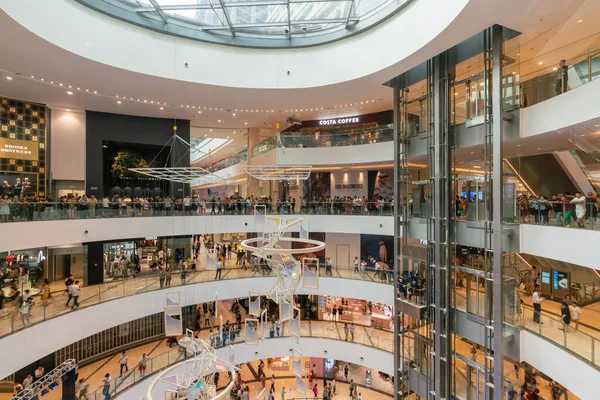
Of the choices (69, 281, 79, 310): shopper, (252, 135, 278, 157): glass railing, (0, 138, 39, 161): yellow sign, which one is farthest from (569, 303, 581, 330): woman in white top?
(0, 138, 39, 161): yellow sign

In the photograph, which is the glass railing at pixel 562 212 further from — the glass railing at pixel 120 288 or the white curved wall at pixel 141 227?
the glass railing at pixel 120 288

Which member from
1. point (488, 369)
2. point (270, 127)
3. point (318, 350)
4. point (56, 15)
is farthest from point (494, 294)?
point (270, 127)

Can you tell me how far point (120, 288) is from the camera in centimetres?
1532

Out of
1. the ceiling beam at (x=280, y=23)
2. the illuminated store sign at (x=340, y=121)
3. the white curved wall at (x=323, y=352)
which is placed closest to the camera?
the ceiling beam at (x=280, y=23)

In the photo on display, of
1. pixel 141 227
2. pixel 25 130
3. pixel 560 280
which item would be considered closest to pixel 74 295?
pixel 141 227

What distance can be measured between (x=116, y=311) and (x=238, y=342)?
6055 millimetres

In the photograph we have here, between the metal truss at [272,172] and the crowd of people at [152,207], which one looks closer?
the crowd of people at [152,207]

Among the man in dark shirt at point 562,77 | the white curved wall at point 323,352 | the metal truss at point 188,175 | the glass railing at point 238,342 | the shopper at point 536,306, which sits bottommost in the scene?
the white curved wall at point 323,352

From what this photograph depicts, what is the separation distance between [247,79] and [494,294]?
12988 millimetres

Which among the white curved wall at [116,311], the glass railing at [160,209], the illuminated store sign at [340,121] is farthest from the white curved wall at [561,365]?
the illuminated store sign at [340,121]

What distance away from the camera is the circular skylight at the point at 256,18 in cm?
1302

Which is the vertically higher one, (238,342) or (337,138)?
(337,138)

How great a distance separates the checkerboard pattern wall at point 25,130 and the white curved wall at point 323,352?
1350cm

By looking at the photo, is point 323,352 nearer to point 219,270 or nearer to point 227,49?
point 219,270
